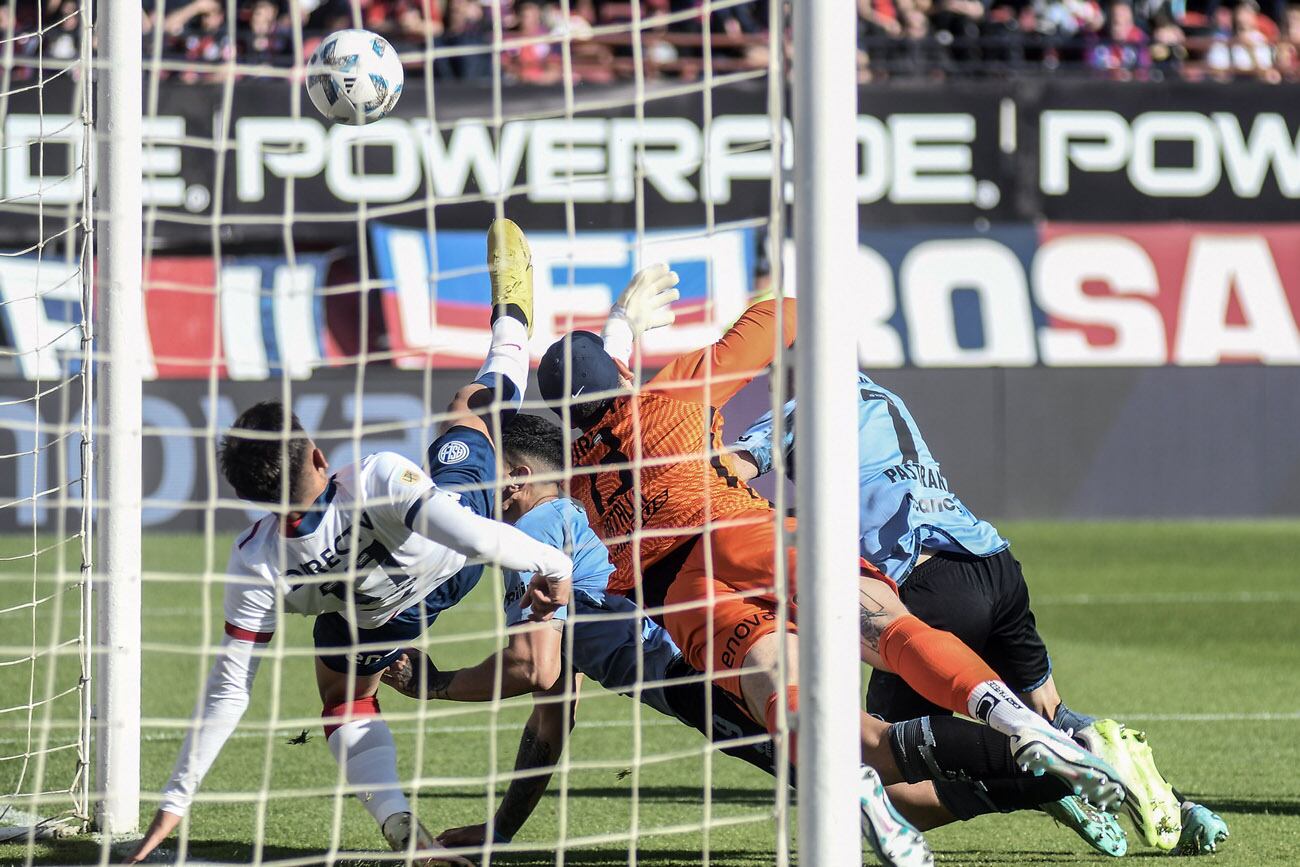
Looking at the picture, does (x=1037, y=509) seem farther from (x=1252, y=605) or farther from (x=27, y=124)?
(x=27, y=124)

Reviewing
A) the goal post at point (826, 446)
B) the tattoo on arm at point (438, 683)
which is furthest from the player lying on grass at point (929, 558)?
the goal post at point (826, 446)

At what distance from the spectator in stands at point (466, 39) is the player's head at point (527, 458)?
10.9m

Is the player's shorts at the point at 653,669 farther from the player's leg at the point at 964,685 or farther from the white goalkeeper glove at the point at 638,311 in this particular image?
the white goalkeeper glove at the point at 638,311

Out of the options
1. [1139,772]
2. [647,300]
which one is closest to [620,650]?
[647,300]

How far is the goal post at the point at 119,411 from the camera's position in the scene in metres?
4.67

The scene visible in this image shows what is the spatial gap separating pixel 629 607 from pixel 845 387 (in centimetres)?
159

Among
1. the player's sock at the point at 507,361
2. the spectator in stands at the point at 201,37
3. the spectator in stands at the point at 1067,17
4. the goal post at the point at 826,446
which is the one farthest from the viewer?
the spectator in stands at the point at 1067,17

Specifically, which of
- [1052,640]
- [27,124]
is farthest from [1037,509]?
[27,124]

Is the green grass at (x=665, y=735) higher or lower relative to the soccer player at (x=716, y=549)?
lower

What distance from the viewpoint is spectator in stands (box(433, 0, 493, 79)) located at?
15.2m

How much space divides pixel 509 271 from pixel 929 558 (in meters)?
1.50

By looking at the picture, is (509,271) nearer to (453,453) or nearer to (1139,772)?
(453,453)

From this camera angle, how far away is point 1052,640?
888cm

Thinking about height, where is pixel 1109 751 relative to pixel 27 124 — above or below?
below
